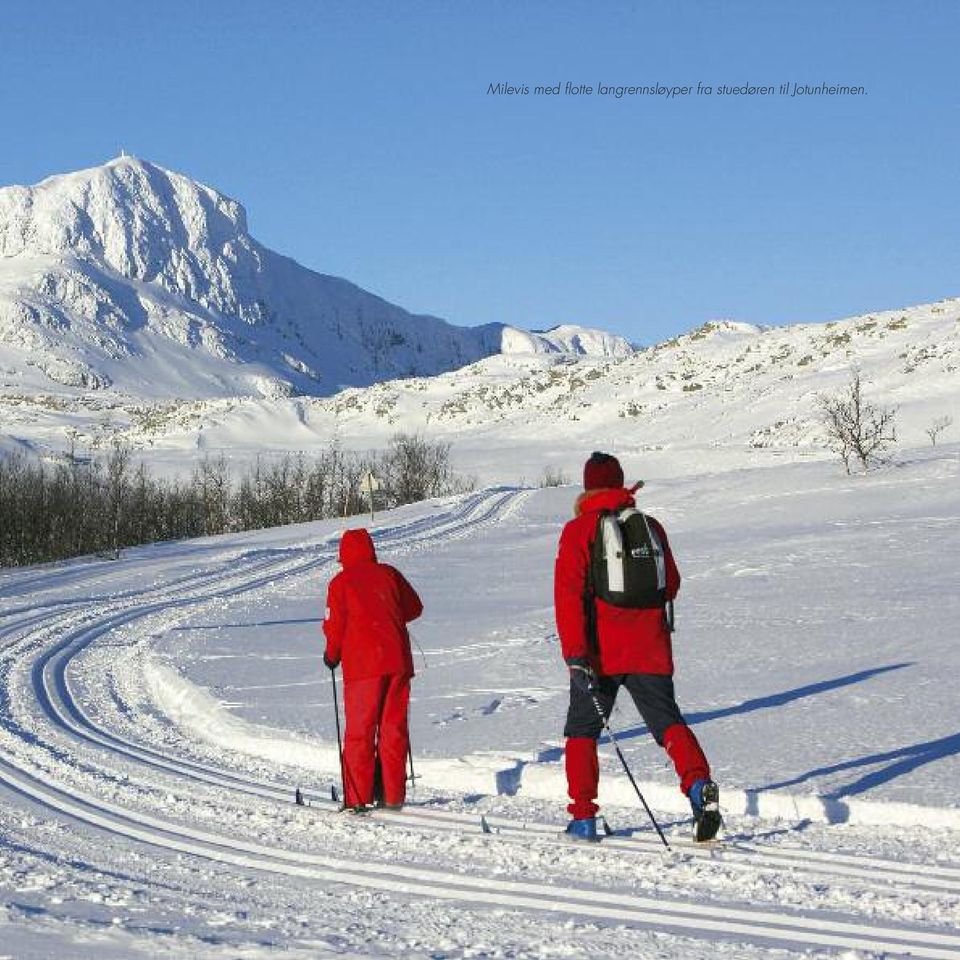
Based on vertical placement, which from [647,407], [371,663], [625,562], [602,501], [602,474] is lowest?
[371,663]

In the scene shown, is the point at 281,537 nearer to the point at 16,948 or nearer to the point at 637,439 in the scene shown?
the point at 16,948

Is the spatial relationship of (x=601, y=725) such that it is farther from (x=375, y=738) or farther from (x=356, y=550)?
(x=356, y=550)

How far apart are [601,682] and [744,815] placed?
1.25m

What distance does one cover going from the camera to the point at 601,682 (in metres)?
6.13

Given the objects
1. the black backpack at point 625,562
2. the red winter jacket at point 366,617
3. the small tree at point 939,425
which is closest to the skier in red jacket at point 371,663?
the red winter jacket at point 366,617

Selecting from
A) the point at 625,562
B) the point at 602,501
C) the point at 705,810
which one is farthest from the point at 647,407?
the point at 705,810

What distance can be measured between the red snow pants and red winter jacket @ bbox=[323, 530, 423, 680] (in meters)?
0.09

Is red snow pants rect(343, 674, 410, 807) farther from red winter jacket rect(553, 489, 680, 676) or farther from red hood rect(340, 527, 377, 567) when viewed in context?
red winter jacket rect(553, 489, 680, 676)

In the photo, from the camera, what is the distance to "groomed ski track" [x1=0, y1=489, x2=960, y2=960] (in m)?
4.65

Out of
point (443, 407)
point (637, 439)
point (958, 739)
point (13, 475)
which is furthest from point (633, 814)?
point (443, 407)

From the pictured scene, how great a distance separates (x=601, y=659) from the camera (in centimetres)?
611

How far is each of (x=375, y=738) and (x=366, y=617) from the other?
0.68 metres

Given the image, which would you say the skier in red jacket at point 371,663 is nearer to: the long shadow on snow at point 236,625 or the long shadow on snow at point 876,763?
the long shadow on snow at point 876,763

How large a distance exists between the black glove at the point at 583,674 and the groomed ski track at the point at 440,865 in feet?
2.42
